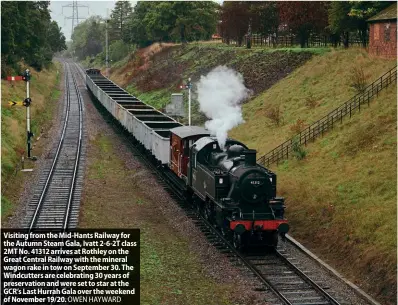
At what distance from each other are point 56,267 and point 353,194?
1123 centimetres

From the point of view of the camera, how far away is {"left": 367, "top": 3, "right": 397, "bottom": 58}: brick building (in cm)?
3638

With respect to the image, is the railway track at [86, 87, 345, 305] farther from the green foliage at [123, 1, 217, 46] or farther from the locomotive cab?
the green foliage at [123, 1, 217, 46]

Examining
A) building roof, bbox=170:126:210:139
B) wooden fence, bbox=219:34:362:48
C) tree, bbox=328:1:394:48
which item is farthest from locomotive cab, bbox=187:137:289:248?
wooden fence, bbox=219:34:362:48

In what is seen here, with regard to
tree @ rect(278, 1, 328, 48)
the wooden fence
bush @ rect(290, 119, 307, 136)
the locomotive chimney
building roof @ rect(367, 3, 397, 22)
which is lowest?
the locomotive chimney

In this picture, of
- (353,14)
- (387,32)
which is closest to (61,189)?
(387,32)

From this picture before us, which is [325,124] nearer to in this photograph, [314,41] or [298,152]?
[298,152]

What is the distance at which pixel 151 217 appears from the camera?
934 inches

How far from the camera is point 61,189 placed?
1058 inches

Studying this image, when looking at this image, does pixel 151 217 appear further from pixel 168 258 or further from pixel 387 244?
pixel 387 244

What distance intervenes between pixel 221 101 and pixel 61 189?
1132cm

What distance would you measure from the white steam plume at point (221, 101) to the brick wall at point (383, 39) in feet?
32.3

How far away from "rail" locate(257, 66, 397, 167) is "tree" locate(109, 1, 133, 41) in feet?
322

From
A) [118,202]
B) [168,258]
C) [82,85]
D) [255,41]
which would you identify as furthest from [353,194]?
[82,85]

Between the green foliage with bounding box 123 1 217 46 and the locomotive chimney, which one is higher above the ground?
the green foliage with bounding box 123 1 217 46
